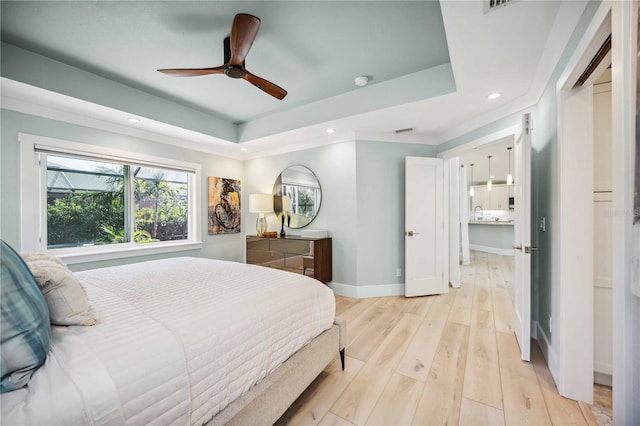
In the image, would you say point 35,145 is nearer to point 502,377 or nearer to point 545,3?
point 545,3

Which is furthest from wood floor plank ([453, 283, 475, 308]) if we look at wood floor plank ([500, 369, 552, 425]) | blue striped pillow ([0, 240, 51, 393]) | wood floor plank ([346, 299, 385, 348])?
blue striped pillow ([0, 240, 51, 393])

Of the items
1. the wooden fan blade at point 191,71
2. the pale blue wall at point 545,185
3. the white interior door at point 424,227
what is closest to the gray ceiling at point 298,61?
the pale blue wall at point 545,185

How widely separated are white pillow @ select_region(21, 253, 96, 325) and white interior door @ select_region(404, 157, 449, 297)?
3.28 metres

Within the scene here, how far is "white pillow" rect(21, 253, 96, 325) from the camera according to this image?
979 mm

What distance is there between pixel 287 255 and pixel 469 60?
3010 mm

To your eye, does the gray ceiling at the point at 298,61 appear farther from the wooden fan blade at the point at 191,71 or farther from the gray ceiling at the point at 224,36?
the wooden fan blade at the point at 191,71

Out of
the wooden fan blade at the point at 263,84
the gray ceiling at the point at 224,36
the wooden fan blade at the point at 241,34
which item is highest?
the gray ceiling at the point at 224,36

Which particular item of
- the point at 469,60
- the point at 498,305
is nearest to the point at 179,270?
the point at 469,60

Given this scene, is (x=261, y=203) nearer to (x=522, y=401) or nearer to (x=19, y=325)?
(x=19, y=325)

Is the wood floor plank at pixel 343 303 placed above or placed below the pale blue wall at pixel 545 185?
below

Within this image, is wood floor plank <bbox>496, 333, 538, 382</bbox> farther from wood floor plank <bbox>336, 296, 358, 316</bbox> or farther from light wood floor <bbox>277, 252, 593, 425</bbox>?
wood floor plank <bbox>336, 296, 358, 316</bbox>

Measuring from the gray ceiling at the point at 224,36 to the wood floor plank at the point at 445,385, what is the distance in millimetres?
2605

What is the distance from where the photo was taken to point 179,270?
2.01 m

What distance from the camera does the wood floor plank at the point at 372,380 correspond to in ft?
4.96
